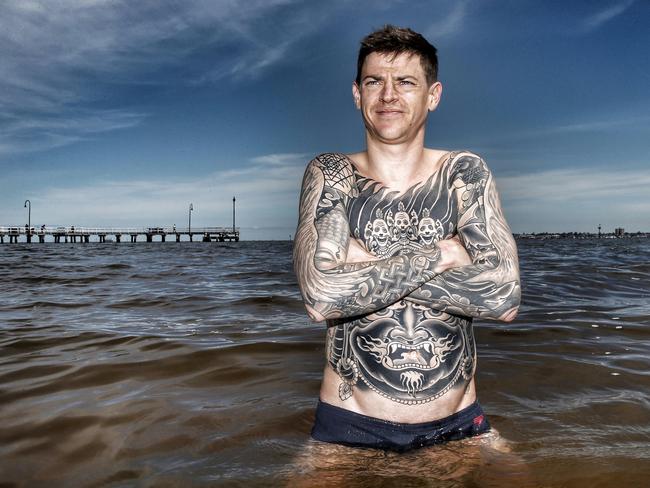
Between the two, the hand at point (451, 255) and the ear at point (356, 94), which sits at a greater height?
the ear at point (356, 94)

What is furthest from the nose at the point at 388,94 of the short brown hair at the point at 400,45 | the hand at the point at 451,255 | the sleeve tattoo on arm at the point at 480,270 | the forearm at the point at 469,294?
the forearm at the point at 469,294

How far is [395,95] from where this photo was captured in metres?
3.23

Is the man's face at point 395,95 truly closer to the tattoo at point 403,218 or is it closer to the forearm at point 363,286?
the tattoo at point 403,218

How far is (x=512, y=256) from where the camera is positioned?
3.07m

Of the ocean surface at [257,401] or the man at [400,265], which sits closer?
the man at [400,265]

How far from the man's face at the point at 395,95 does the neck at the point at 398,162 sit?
9 centimetres

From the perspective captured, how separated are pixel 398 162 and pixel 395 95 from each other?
0.46 m

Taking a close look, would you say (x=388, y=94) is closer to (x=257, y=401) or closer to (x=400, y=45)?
(x=400, y=45)

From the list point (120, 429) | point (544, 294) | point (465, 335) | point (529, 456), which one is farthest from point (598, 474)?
point (544, 294)

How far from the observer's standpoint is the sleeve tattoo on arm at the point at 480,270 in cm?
290

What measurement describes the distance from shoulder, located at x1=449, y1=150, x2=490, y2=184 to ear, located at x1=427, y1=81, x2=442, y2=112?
14.9 inches

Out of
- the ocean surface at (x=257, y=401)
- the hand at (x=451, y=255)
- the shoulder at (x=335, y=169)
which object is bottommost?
the ocean surface at (x=257, y=401)

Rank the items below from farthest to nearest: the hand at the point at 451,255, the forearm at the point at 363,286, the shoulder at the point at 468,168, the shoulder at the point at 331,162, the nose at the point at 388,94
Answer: the shoulder at the point at 331,162
the shoulder at the point at 468,168
the nose at the point at 388,94
the hand at the point at 451,255
the forearm at the point at 363,286

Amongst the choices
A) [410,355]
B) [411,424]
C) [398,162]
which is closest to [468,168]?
[398,162]
